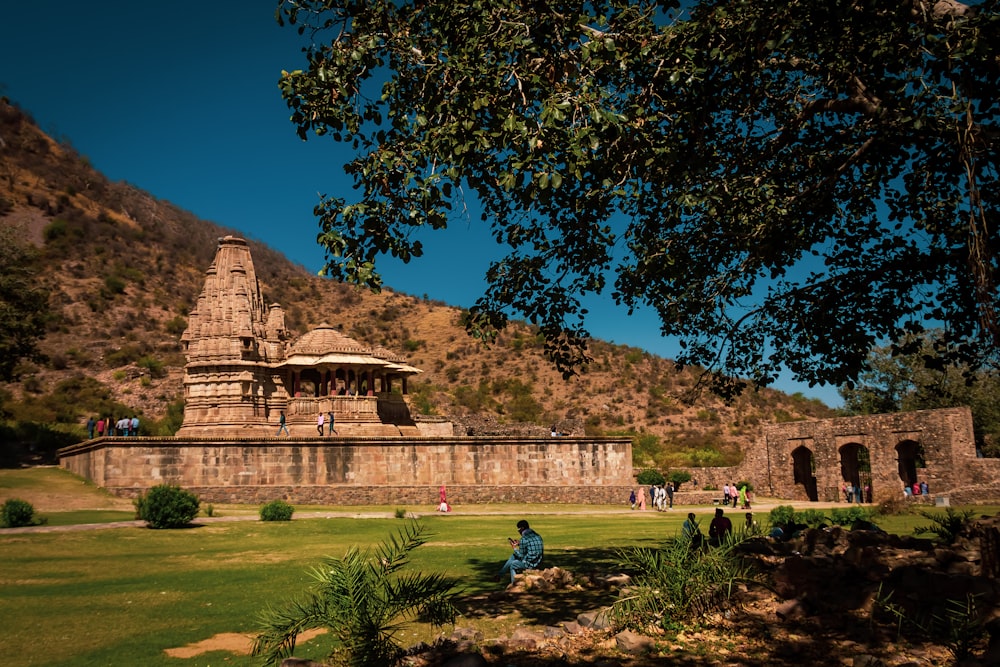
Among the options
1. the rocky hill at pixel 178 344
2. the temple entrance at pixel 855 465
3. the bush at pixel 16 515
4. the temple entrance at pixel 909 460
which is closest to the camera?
the bush at pixel 16 515

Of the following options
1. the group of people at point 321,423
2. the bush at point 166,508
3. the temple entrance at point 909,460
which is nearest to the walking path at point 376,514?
the bush at point 166,508

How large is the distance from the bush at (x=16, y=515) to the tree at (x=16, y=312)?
17.2 meters

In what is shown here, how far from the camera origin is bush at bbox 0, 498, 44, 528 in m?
17.8

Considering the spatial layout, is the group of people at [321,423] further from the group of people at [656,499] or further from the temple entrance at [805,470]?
the temple entrance at [805,470]

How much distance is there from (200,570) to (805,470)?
34878 millimetres

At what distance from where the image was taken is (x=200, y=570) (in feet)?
42.4

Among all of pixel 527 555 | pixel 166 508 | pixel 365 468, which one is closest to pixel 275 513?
pixel 166 508

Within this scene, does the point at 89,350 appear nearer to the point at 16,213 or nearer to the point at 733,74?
the point at 16,213

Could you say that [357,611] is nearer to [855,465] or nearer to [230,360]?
[230,360]

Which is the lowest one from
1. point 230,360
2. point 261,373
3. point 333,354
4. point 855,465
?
point 855,465

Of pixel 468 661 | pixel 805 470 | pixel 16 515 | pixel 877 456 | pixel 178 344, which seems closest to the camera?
pixel 468 661

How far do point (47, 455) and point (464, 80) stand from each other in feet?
112

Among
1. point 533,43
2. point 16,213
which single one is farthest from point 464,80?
point 16,213

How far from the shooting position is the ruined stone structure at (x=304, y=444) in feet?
91.0
